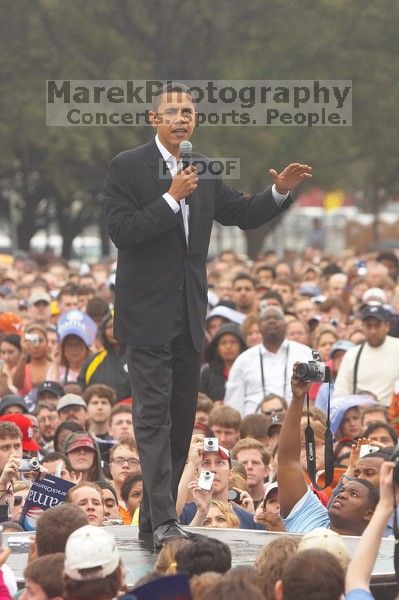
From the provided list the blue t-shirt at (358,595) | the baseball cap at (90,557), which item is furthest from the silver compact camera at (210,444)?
the blue t-shirt at (358,595)

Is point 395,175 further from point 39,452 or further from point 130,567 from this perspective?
point 130,567

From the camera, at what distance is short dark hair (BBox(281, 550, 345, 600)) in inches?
276

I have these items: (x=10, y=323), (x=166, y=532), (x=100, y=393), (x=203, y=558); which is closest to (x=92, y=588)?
(x=203, y=558)

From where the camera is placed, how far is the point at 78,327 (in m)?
17.4

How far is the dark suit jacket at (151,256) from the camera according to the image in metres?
9.26

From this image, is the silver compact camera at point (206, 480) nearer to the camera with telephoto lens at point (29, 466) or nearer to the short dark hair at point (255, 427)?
the camera with telephoto lens at point (29, 466)

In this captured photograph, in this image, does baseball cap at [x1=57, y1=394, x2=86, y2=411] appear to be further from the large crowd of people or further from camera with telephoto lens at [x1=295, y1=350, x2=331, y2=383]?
camera with telephoto lens at [x1=295, y1=350, x2=331, y2=383]

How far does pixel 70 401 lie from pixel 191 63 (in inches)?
939

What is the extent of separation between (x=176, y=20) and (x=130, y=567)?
30.2 m

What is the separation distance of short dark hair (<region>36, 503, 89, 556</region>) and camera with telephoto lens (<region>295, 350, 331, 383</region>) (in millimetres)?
1773

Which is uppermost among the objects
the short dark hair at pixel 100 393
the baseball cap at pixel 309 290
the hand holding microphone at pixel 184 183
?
the baseball cap at pixel 309 290

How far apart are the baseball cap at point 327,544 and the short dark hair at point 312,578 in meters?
0.53

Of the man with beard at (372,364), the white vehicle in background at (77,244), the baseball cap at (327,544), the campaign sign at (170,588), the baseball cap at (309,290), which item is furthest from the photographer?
the white vehicle in background at (77,244)

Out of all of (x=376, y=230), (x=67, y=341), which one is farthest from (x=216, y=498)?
(x=376, y=230)
